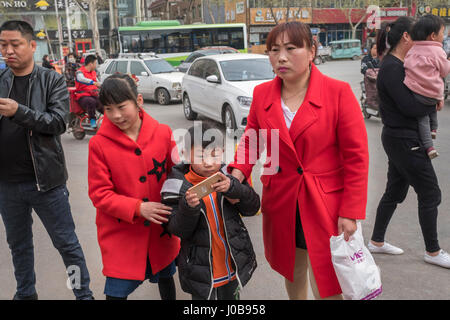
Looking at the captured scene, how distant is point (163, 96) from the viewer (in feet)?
48.3

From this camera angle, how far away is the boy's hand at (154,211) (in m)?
2.25

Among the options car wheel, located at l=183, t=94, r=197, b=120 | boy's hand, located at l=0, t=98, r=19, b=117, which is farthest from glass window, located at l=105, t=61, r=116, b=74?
boy's hand, located at l=0, t=98, r=19, b=117

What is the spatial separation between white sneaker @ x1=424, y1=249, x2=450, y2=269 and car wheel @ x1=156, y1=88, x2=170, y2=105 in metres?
11.9

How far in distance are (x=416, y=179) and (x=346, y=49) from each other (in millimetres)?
38873

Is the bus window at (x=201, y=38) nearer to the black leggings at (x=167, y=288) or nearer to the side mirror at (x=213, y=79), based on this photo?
the side mirror at (x=213, y=79)

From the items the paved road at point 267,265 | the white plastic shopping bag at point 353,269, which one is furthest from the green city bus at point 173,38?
the white plastic shopping bag at point 353,269

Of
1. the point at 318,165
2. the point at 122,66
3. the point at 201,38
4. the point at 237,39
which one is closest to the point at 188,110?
the point at 122,66

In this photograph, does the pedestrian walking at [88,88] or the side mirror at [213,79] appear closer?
the pedestrian walking at [88,88]

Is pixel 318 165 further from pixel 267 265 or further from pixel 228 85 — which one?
pixel 228 85

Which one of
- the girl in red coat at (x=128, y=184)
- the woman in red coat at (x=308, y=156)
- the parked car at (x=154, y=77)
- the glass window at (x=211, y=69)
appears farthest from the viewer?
the parked car at (x=154, y=77)

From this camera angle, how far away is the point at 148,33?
25.7 m

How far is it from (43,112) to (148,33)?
24210 mm
